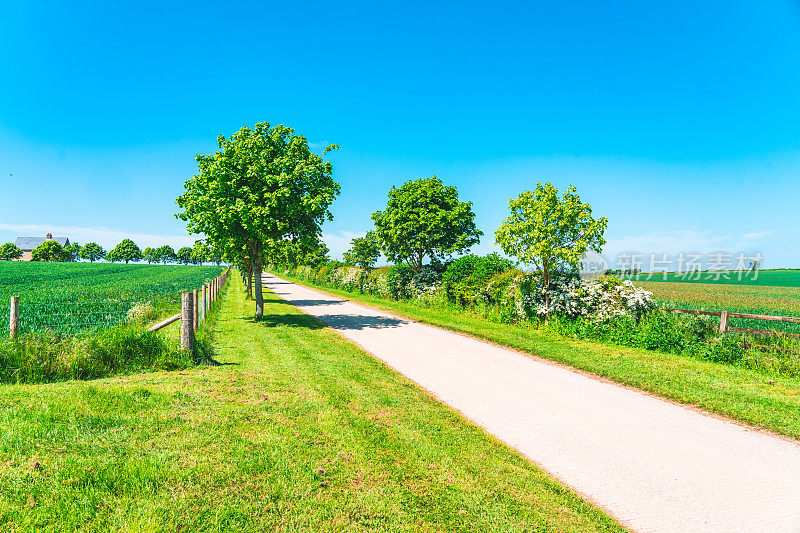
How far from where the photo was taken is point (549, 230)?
528 inches

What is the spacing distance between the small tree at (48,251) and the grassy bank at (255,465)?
145m

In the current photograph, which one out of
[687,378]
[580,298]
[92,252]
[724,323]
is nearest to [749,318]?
[724,323]

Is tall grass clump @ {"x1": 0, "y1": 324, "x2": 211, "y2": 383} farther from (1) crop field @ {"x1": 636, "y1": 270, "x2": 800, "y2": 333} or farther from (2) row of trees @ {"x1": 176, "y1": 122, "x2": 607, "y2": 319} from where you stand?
(1) crop field @ {"x1": 636, "y1": 270, "x2": 800, "y2": 333}

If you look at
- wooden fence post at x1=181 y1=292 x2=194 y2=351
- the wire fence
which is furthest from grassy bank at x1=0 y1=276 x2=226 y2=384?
the wire fence

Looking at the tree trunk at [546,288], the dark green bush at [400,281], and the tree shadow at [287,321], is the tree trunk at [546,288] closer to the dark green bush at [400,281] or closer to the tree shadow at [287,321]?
the tree shadow at [287,321]

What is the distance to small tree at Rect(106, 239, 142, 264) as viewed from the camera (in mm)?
148500

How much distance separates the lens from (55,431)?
4422mm

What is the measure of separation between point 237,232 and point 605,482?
561 inches

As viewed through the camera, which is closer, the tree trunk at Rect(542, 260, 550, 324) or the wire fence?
the wire fence

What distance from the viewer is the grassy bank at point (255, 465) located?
3.24 m

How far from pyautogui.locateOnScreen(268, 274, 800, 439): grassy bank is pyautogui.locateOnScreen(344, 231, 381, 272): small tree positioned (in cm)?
3338

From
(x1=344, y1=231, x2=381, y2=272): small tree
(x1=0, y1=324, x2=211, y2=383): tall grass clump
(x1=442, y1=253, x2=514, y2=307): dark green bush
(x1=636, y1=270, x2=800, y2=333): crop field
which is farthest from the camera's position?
(x1=344, y1=231, x2=381, y2=272): small tree

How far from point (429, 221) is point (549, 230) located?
1144 centimetres

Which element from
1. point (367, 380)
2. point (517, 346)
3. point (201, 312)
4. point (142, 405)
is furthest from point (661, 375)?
point (201, 312)
